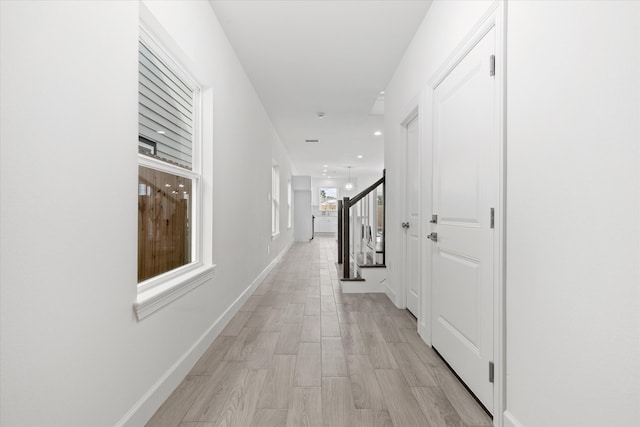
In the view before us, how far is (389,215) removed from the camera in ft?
13.8

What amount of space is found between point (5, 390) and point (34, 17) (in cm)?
108

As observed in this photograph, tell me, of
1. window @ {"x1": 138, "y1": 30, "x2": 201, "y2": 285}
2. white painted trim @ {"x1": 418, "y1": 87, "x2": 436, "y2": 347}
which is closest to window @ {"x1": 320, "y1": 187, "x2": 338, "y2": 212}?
white painted trim @ {"x1": 418, "y1": 87, "x2": 436, "y2": 347}

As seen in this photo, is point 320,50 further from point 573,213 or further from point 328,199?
point 328,199

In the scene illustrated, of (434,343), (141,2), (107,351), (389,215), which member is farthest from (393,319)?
(141,2)

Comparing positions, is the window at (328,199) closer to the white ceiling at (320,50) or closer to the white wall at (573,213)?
the white ceiling at (320,50)

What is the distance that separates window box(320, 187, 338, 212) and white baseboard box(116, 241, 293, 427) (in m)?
13.4

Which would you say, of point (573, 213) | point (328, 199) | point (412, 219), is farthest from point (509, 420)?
point (328, 199)

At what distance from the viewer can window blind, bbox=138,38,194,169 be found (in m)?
1.91

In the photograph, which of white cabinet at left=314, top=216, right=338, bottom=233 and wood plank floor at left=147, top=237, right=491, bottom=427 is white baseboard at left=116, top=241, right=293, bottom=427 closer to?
wood plank floor at left=147, top=237, right=491, bottom=427

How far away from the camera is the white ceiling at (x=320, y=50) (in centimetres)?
276

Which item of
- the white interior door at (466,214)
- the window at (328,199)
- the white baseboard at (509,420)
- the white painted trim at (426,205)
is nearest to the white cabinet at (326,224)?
the window at (328,199)

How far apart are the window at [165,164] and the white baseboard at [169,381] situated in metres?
0.54

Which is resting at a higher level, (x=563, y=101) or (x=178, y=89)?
(x=178, y=89)

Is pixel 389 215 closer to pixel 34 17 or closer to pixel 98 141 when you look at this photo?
pixel 98 141
